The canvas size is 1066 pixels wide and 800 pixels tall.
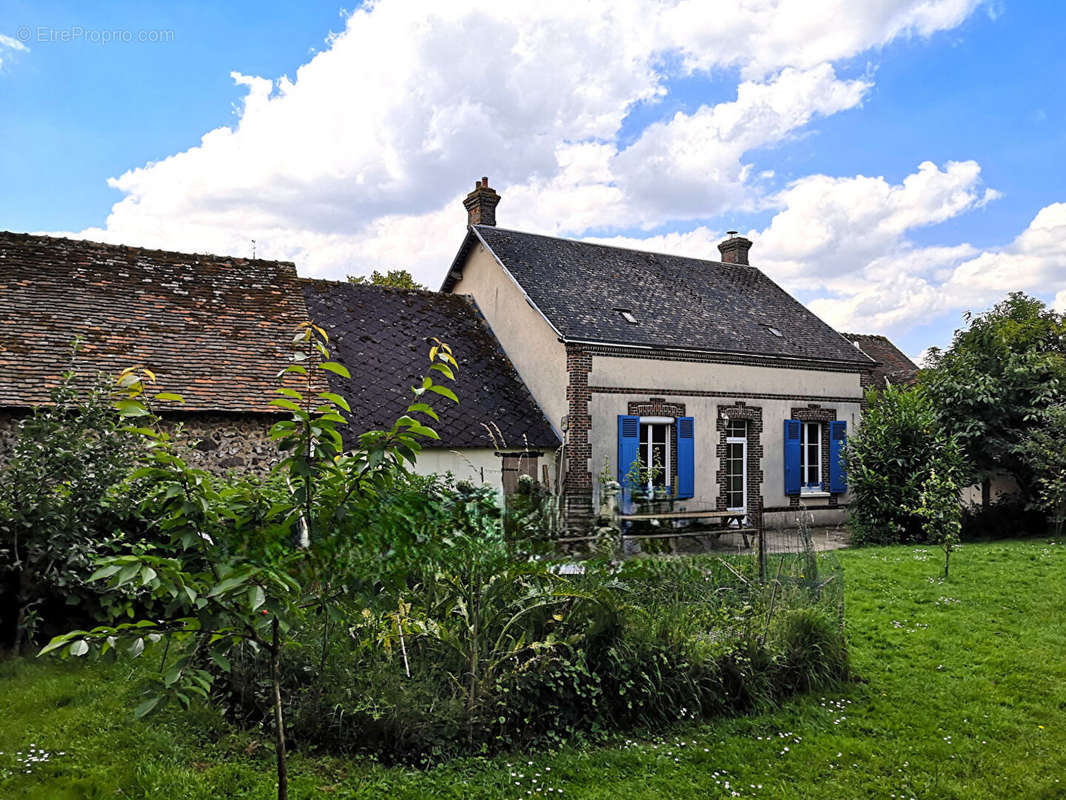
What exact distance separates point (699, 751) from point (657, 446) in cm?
1013

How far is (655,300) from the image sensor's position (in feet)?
54.0

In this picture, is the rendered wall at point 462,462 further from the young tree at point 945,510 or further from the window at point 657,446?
the young tree at point 945,510

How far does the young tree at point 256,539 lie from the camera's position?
2.62 meters

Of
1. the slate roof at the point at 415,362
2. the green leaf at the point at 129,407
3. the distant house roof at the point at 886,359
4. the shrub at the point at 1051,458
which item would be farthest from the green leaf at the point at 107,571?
the distant house roof at the point at 886,359

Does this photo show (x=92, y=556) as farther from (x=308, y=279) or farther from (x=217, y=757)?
(x=308, y=279)

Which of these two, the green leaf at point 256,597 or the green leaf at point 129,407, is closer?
the green leaf at point 256,597

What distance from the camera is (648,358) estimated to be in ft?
47.5

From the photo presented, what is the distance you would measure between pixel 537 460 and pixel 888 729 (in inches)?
345

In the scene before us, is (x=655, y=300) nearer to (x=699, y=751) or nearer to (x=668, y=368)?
(x=668, y=368)

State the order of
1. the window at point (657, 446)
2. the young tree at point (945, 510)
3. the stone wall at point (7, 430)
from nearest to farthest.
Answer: the stone wall at point (7, 430) → the young tree at point (945, 510) → the window at point (657, 446)

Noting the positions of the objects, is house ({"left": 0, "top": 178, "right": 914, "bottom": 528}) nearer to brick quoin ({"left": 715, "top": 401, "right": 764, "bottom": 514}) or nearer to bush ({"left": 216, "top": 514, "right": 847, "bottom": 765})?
brick quoin ({"left": 715, "top": 401, "right": 764, "bottom": 514})

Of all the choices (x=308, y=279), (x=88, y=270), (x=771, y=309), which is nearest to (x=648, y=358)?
(x=771, y=309)

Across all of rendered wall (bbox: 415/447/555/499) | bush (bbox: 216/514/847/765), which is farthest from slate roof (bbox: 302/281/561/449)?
bush (bbox: 216/514/847/765)

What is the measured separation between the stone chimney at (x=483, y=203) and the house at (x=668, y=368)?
3 centimetres
